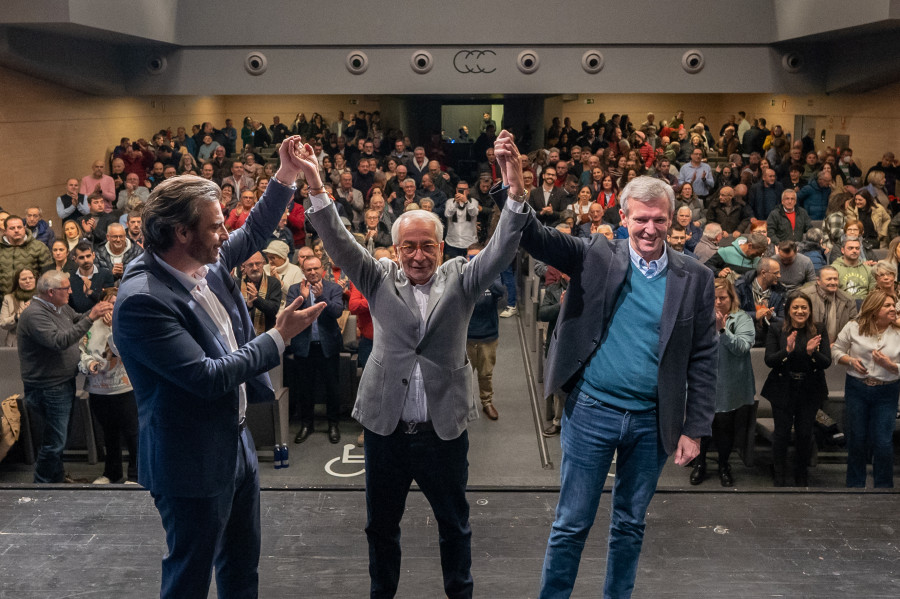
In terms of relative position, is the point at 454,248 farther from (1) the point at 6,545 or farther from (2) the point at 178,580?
(2) the point at 178,580

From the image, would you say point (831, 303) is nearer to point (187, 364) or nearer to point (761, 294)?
point (761, 294)

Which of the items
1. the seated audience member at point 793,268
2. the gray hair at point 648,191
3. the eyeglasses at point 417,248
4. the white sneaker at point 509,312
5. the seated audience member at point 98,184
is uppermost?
the seated audience member at point 98,184

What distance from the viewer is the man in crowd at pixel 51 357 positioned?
523 centimetres

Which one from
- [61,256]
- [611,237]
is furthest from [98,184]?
[611,237]

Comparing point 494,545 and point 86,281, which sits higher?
point 86,281

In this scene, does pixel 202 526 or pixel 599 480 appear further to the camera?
pixel 599 480

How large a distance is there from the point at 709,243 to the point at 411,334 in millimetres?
5657

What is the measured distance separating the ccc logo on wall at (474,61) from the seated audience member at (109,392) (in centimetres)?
803

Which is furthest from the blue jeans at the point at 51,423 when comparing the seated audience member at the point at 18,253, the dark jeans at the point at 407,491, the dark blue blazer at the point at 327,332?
the dark jeans at the point at 407,491

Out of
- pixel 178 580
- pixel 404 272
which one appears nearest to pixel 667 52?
pixel 404 272

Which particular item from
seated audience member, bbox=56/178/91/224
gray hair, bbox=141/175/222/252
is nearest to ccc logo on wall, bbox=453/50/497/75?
seated audience member, bbox=56/178/91/224

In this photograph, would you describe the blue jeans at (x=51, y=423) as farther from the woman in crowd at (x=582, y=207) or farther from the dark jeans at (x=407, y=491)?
the woman in crowd at (x=582, y=207)

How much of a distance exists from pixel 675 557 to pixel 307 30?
10.6 meters

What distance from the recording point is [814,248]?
8117mm
